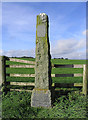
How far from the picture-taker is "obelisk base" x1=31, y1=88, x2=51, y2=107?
483 cm

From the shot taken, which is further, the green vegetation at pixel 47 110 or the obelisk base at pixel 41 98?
the obelisk base at pixel 41 98

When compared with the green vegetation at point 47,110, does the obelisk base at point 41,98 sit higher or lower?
higher

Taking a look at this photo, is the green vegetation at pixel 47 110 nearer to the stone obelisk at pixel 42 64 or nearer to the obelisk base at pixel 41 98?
the obelisk base at pixel 41 98

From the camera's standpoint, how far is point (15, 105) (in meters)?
4.79

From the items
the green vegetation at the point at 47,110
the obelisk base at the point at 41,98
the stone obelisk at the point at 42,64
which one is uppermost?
the stone obelisk at the point at 42,64

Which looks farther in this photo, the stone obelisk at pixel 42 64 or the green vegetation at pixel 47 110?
the stone obelisk at pixel 42 64

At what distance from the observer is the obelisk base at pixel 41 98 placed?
4828mm

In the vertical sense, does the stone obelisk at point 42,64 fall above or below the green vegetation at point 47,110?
above

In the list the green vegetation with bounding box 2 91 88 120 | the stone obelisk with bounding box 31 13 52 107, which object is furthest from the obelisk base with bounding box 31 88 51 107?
the green vegetation with bounding box 2 91 88 120

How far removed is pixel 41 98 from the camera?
193 inches

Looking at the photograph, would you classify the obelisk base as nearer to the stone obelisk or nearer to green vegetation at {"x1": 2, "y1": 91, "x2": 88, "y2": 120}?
the stone obelisk

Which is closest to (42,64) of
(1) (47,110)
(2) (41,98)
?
(2) (41,98)

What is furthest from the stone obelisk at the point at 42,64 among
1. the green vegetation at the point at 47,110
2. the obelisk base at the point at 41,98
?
the green vegetation at the point at 47,110

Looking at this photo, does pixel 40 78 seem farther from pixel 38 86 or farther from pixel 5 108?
pixel 5 108
